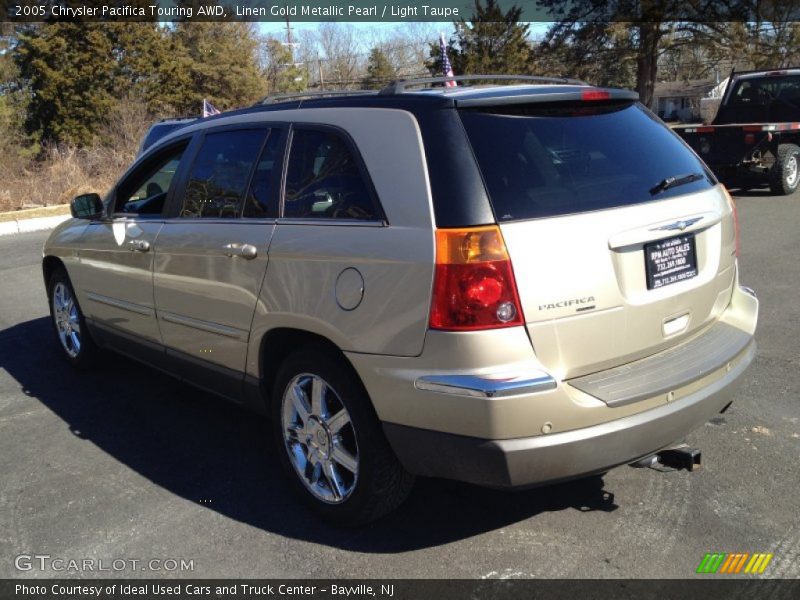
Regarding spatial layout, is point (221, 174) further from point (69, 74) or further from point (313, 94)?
point (69, 74)

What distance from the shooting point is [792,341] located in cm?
558

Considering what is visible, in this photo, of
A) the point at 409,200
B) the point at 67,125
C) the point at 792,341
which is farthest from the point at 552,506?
the point at 67,125

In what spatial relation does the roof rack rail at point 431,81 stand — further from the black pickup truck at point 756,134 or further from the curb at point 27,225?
the curb at point 27,225

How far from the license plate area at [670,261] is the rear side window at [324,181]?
1097mm

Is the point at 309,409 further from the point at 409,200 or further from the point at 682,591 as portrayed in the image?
the point at 682,591

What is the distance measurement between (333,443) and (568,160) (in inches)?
61.3

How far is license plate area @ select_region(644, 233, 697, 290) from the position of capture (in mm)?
3068

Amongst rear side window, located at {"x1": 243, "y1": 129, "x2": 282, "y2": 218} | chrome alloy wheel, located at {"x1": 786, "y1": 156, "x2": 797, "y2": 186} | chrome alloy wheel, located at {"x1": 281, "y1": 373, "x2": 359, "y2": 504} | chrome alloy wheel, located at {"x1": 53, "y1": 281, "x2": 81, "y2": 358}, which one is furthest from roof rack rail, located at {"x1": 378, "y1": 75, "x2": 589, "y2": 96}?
chrome alloy wheel, located at {"x1": 786, "y1": 156, "x2": 797, "y2": 186}

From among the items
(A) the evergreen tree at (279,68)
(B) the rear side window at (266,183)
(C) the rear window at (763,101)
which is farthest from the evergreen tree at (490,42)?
(B) the rear side window at (266,183)

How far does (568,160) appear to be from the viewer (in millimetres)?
3121

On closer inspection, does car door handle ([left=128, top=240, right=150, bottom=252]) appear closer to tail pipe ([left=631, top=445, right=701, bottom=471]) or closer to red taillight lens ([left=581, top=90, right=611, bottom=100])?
red taillight lens ([left=581, top=90, right=611, bottom=100])

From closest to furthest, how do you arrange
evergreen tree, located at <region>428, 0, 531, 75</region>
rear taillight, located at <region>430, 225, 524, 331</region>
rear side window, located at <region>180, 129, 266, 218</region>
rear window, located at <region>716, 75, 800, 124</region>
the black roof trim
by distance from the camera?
rear taillight, located at <region>430, 225, 524, 331</region>
the black roof trim
rear side window, located at <region>180, 129, 266, 218</region>
rear window, located at <region>716, 75, 800, 124</region>
evergreen tree, located at <region>428, 0, 531, 75</region>

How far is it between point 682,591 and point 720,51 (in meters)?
36.6


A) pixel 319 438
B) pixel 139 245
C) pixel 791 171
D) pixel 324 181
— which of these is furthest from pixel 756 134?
pixel 319 438
